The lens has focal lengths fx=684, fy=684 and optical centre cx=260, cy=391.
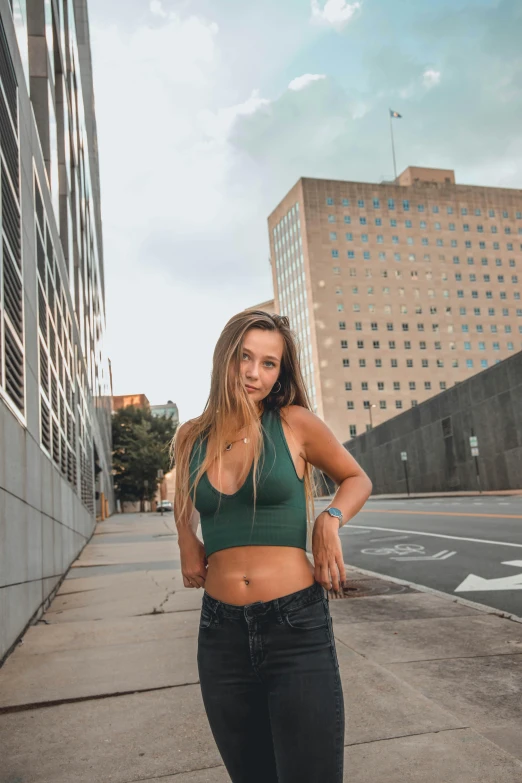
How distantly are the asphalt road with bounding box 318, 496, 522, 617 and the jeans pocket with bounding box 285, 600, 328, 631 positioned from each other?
580 centimetres

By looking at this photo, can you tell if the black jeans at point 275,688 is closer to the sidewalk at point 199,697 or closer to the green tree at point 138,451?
the sidewalk at point 199,697

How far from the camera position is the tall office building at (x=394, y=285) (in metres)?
109

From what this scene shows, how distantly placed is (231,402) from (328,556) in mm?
599

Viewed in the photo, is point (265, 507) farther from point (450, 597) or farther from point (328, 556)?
point (450, 597)

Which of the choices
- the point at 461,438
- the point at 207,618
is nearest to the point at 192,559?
the point at 207,618

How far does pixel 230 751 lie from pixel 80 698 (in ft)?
9.10

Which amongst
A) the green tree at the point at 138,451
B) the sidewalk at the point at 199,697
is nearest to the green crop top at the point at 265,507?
the sidewalk at the point at 199,697

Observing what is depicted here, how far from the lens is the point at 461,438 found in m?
36.7

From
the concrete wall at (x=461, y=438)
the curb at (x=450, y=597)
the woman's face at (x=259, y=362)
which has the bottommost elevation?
the curb at (x=450, y=597)

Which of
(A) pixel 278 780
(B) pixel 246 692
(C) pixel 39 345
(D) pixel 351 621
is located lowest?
(D) pixel 351 621

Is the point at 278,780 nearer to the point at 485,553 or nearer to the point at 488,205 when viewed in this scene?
the point at 485,553

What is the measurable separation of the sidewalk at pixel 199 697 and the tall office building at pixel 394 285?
98.2 m

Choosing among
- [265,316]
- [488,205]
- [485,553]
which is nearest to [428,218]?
[488,205]

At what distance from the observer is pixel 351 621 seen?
267 inches
